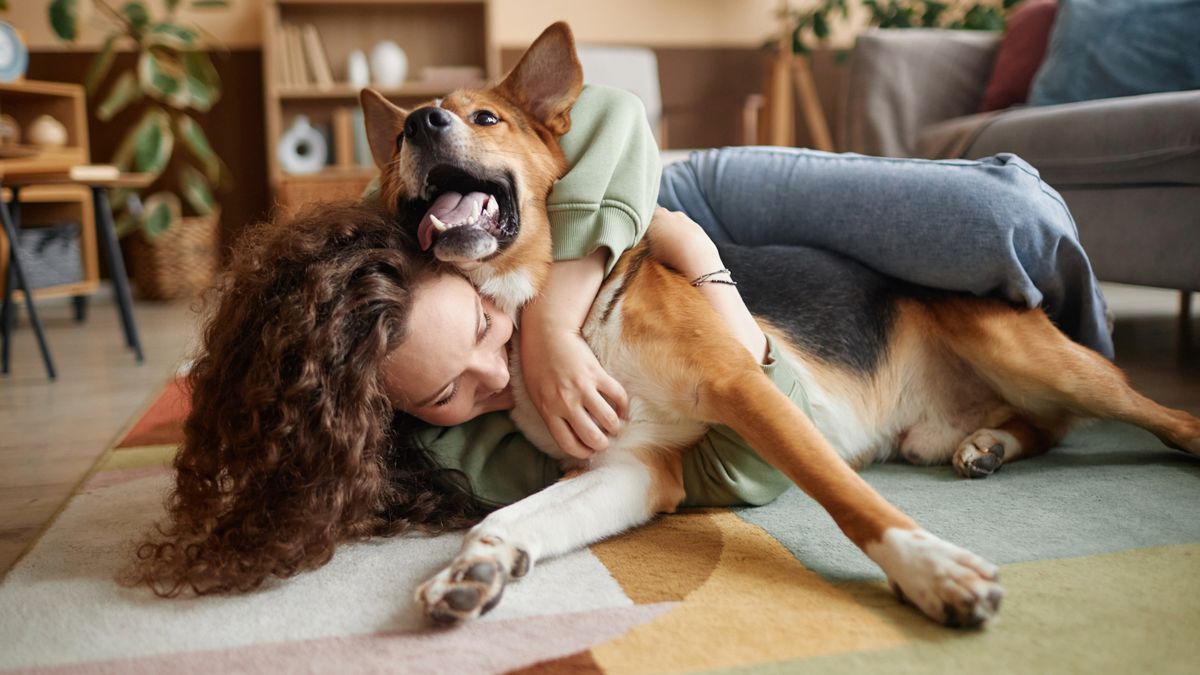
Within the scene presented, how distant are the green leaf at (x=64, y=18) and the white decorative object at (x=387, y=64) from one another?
5.62 feet

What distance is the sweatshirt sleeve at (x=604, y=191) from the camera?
4.96 feet

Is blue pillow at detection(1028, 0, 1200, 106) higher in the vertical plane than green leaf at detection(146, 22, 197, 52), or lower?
lower

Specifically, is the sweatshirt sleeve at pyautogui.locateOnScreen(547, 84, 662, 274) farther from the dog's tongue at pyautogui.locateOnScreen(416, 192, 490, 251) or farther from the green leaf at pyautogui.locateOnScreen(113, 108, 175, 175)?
the green leaf at pyautogui.locateOnScreen(113, 108, 175, 175)

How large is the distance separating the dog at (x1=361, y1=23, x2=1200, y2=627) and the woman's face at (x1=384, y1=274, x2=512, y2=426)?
5 centimetres

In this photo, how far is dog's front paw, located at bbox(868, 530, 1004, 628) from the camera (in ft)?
3.34

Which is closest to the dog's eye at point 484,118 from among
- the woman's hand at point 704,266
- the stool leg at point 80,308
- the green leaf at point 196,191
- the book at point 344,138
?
the woman's hand at point 704,266

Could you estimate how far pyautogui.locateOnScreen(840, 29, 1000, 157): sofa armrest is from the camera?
3.70 metres

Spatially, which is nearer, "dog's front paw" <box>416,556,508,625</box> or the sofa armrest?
"dog's front paw" <box>416,556,508,625</box>

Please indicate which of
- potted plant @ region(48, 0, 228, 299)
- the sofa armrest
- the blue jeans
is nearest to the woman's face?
the blue jeans

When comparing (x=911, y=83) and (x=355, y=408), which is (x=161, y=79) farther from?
(x=355, y=408)

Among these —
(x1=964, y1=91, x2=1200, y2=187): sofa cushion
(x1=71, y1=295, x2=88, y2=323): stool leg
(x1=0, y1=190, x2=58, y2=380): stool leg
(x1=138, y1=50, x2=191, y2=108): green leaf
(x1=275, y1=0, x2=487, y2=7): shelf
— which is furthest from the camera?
(x1=275, y1=0, x2=487, y2=7): shelf

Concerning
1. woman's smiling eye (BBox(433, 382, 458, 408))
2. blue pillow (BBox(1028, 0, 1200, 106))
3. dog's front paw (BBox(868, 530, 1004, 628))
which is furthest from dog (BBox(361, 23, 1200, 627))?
blue pillow (BBox(1028, 0, 1200, 106))

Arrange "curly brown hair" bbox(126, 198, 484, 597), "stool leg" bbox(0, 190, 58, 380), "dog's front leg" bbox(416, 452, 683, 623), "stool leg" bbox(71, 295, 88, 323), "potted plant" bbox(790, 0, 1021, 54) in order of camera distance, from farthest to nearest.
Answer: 1. "potted plant" bbox(790, 0, 1021, 54)
2. "stool leg" bbox(71, 295, 88, 323)
3. "stool leg" bbox(0, 190, 58, 380)
4. "curly brown hair" bbox(126, 198, 484, 597)
5. "dog's front leg" bbox(416, 452, 683, 623)

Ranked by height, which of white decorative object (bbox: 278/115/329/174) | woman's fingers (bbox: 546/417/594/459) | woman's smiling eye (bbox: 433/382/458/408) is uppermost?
white decorative object (bbox: 278/115/329/174)
